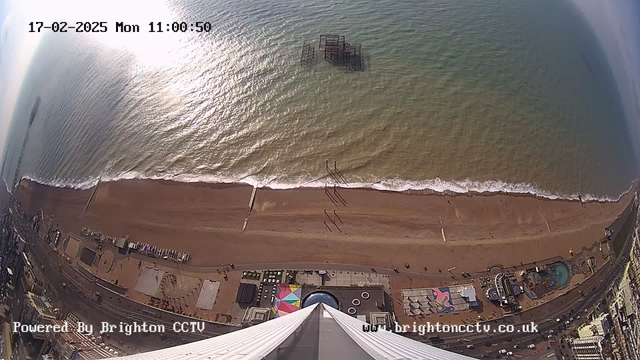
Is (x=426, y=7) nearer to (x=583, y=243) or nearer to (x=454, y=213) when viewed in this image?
(x=454, y=213)

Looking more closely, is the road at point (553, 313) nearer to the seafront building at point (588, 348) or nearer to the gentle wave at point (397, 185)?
the seafront building at point (588, 348)

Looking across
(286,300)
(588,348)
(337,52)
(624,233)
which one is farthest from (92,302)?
(624,233)

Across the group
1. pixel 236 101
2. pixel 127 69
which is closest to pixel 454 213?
pixel 236 101

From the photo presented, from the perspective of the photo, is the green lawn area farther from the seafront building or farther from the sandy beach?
the seafront building

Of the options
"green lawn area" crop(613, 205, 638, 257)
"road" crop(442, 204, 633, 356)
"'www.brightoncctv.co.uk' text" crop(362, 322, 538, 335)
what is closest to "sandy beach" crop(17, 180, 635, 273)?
"green lawn area" crop(613, 205, 638, 257)

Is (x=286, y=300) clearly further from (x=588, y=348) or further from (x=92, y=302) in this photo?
(x=588, y=348)

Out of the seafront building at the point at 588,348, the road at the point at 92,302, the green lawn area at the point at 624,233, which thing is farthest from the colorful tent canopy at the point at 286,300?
the green lawn area at the point at 624,233
